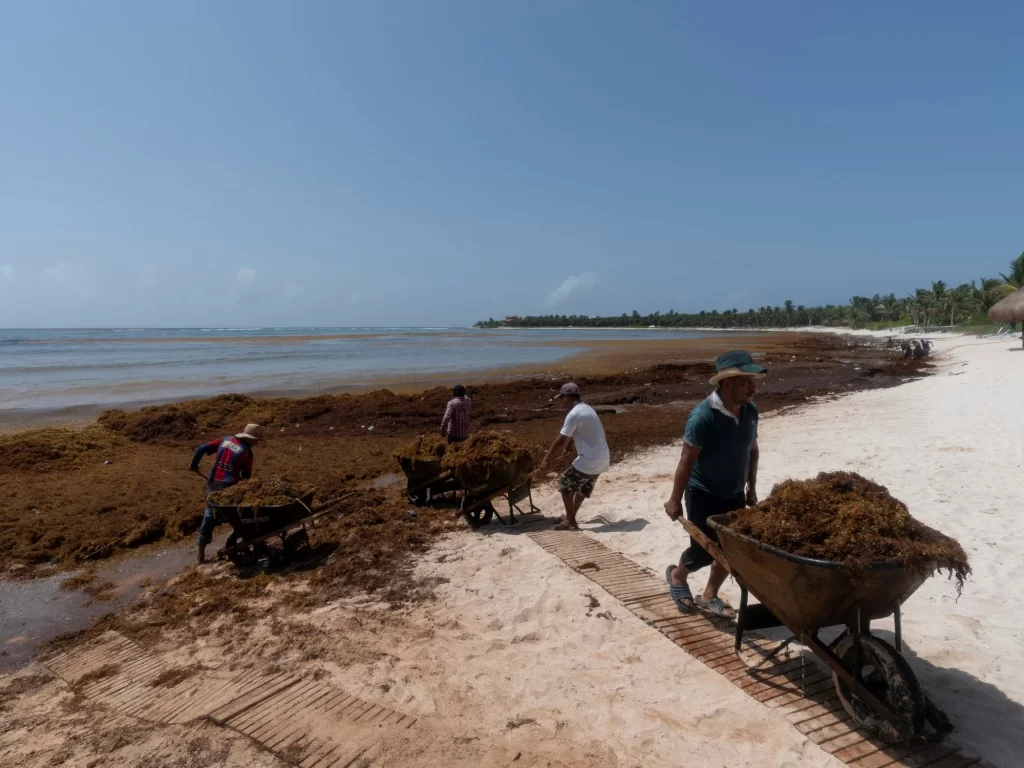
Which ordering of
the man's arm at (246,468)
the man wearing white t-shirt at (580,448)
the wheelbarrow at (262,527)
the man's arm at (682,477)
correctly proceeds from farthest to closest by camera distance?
the man's arm at (246,468) → the man wearing white t-shirt at (580,448) → the wheelbarrow at (262,527) → the man's arm at (682,477)

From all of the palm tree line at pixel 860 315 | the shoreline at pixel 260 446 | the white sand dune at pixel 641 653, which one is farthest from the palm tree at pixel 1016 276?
the white sand dune at pixel 641 653

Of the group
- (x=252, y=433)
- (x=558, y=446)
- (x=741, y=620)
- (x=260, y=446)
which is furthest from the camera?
(x=260, y=446)

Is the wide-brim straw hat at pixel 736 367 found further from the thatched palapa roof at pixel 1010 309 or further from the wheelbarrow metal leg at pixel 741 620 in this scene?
the thatched palapa roof at pixel 1010 309

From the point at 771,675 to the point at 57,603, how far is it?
6.44 m

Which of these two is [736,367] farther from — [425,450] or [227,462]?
[227,462]

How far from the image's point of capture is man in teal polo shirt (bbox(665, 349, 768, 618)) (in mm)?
3984

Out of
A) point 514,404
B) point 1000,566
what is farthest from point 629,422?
point 1000,566

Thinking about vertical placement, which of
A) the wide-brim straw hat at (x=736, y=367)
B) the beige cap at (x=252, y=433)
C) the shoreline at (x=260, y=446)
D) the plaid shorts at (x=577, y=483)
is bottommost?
the shoreline at (x=260, y=446)

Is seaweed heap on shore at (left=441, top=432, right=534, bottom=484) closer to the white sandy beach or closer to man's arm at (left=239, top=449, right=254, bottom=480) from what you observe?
the white sandy beach

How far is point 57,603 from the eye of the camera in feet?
19.0

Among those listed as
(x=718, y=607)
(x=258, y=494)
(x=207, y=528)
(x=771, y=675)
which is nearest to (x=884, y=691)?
(x=771, y=675)

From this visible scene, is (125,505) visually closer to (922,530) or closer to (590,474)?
(590,474)

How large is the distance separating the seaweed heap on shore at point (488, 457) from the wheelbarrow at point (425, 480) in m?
0.45

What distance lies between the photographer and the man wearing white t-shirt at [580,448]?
20.7 ft
